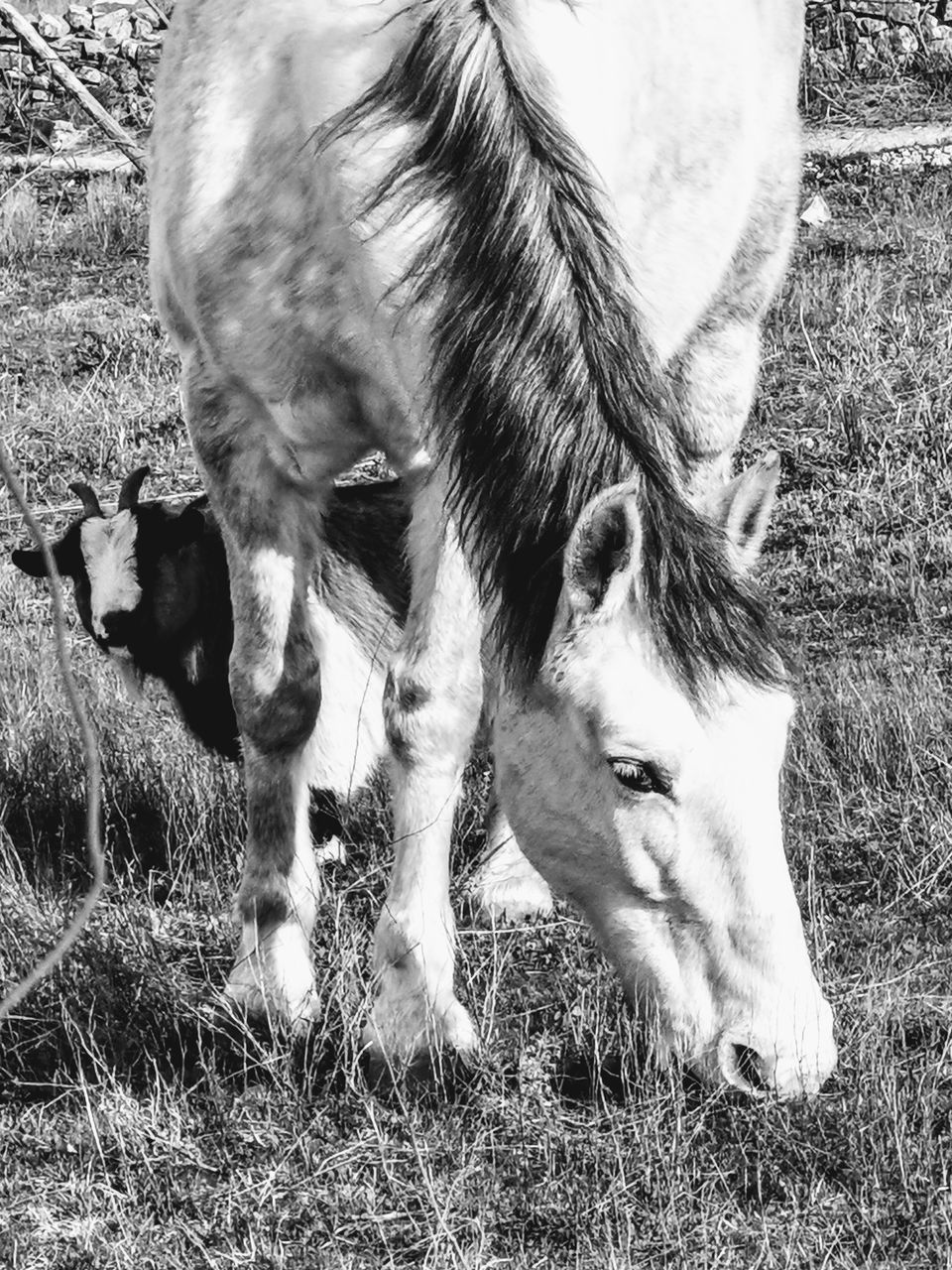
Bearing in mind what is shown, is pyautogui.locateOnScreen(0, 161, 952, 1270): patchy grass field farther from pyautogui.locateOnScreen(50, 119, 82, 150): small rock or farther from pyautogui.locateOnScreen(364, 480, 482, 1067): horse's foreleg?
pyautogui.locateOnScreen(50, 119, 82, 150): small rock

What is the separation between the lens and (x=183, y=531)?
4852mm

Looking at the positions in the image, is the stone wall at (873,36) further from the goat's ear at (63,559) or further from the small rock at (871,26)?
the goat's ear at (63,559)

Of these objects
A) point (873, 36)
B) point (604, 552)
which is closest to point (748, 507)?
point (604, 552)

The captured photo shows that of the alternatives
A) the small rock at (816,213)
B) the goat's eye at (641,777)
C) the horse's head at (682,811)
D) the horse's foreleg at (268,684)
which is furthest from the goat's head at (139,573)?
the small rock at (816,213)

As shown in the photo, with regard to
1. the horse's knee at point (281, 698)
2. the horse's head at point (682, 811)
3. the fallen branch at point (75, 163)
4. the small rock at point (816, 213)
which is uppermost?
the horse's head at point (682, 811)

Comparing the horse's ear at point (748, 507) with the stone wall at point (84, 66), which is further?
the stone wall at point (84, 66)

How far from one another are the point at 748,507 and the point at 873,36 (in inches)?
330

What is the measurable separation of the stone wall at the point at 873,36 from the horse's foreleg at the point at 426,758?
8.04m

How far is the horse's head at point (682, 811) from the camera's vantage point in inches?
104

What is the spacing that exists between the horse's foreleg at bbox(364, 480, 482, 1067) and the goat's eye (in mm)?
605

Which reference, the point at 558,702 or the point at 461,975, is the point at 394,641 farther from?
the point at 558,702

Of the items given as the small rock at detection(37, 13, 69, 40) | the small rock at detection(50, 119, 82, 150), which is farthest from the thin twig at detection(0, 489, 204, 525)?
the small rock at detection(37, 13, 69, 40)

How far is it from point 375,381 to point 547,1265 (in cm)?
164

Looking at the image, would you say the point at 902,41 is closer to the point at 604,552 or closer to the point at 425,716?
the point at 425,716
